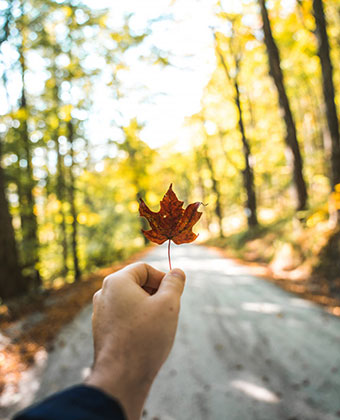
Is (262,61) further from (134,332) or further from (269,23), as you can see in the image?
(134,332)

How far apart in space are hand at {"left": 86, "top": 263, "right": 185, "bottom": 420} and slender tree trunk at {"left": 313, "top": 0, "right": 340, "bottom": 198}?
7.50m

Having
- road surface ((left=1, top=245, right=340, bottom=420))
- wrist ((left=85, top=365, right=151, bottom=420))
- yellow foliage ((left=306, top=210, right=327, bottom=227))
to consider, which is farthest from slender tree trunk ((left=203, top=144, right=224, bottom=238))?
wrist ((left=85, top=365, right=151, bottom=420))

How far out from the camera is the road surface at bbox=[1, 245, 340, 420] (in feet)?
10.8

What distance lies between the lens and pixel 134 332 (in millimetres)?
846

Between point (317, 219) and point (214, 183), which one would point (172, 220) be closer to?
point (317, 219)

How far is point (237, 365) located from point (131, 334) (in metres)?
3.95

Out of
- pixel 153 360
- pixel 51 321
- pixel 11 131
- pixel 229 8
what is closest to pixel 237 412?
pixel 153 360

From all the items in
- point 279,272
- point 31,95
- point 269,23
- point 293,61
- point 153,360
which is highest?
point 293,61

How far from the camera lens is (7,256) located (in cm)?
662

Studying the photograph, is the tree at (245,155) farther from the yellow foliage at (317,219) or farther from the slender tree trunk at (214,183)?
the yellow foliage at (317,219)

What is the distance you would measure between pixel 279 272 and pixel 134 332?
8395 mm

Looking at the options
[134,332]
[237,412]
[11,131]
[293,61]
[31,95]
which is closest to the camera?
[134,332]

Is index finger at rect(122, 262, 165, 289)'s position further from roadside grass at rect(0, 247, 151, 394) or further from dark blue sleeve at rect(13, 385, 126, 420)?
roadside grass at rect(0, 247, 151, 394)

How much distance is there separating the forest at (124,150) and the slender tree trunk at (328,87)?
3 cm
